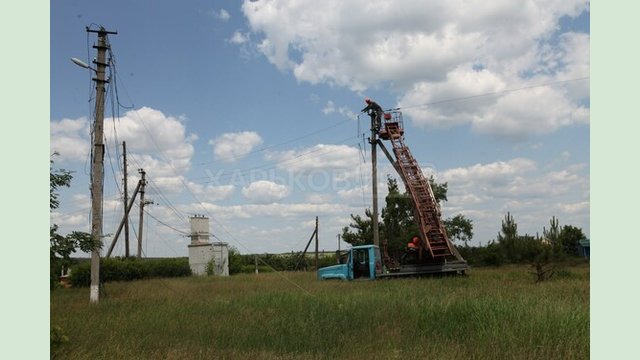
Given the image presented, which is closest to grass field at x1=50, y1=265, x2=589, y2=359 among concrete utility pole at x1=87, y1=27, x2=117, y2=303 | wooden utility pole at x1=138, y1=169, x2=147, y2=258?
concrete utility pole at x1=87, y1=27, x2=117, y2=303

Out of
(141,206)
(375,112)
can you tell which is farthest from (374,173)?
(141,206)

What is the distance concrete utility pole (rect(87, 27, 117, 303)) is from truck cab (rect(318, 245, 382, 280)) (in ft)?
37.0

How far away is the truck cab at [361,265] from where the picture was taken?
80.2 ft

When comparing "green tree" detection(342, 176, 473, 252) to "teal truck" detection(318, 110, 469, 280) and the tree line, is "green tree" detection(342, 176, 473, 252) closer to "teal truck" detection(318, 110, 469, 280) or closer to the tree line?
the tree line

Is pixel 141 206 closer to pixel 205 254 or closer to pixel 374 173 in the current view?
pixel 205 254

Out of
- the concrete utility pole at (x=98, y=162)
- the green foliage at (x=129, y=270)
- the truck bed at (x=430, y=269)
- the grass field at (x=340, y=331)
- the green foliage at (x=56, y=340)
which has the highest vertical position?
the concrete utility pole at (x=98, y=162)

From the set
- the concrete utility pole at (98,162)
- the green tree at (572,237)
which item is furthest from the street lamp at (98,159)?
the green tree at (572,237)

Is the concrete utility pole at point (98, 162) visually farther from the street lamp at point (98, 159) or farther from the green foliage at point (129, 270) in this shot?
the green foliage at point (129, 270)

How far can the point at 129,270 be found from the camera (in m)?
33.5

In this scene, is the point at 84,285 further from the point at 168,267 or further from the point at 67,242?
the point at 67,242

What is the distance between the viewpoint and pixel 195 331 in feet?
34.8

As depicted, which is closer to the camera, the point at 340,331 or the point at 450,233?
the point at 340,331

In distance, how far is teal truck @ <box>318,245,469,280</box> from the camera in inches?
964

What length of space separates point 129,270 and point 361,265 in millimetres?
16425
